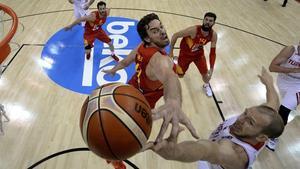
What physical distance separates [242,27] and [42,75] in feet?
17.3

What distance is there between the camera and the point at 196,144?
1.67m

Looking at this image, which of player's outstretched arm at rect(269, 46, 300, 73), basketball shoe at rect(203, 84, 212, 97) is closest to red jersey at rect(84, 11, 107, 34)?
basketball shoe at rect(203, 84, 212, 97)

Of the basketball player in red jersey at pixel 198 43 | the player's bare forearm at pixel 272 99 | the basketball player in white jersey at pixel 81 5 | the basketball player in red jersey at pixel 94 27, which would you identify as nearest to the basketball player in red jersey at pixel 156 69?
the player's bare forearm at pixel 272 99

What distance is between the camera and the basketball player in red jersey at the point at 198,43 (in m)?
4.36

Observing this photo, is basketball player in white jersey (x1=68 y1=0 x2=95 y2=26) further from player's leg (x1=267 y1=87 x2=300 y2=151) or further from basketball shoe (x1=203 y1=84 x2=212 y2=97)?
player's leg (x1=267 y1=87 x2=300 y2=151)

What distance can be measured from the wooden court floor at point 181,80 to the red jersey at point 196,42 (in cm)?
83

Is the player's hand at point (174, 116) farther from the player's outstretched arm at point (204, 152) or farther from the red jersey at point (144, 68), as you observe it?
the red jersey at point (144, 68)

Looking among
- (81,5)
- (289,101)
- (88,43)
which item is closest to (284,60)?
(289,101)

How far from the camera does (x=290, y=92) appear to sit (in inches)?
146

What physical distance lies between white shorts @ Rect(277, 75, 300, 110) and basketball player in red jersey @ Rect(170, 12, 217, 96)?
122cm

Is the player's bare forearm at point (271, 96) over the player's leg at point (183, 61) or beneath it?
over

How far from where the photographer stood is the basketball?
1.68m

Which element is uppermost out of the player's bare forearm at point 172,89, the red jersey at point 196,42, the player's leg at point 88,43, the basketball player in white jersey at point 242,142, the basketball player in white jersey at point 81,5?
the player's bare forearm at point 172,89

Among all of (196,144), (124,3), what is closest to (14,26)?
(196,144)
